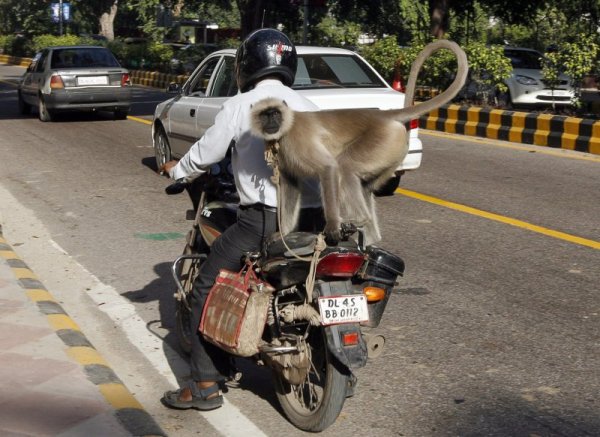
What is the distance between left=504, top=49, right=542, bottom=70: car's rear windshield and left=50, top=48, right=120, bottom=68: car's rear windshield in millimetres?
8731

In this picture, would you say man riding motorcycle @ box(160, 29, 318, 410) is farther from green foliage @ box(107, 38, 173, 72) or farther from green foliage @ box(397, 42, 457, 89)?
green foliage @ box(107, 38, 173, 72)

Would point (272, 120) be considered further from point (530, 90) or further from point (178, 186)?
point (530, 90)

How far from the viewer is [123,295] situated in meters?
7.42

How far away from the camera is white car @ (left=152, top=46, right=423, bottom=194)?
1077 centimetres

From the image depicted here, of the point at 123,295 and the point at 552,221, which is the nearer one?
the point at 123,295

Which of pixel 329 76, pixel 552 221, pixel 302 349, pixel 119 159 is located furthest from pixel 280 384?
pixel 119 159

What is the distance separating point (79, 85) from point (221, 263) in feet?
54.8

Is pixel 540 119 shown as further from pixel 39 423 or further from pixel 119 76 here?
pixel 39 423

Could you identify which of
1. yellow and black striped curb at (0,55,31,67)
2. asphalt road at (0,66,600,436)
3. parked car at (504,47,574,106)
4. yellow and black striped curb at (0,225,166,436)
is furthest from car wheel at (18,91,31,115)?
yellow and black striped curb at (0,55,31,67)

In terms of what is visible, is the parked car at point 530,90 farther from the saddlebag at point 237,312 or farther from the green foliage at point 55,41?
the green foliage at point 55,41

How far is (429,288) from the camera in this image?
7.36 metres

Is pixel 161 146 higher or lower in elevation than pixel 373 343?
lower

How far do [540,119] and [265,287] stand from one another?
40.7ft

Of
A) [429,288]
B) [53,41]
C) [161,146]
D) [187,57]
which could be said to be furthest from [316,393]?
[53,41]
